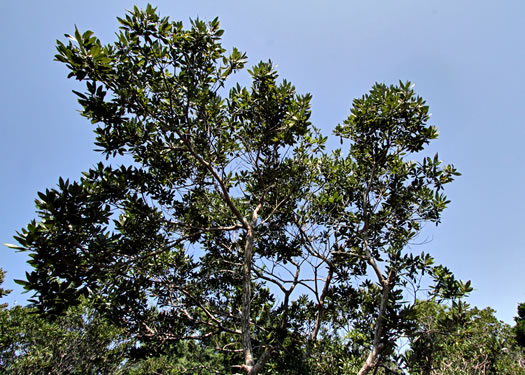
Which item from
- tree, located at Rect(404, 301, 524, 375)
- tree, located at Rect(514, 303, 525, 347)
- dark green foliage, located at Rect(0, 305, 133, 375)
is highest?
tree, located at Rect(514, 303, 525, 347)

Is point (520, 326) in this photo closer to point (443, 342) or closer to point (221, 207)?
point (443, 342)

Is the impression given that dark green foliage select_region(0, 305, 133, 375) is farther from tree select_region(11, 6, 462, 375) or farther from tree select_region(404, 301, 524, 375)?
tree select_region(404, 301, 524, 375)

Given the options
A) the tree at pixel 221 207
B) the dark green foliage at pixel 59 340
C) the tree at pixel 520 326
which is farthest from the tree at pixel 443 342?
the tree at pixel 520 326

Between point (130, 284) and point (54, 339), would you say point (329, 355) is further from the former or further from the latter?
point (54, 339)

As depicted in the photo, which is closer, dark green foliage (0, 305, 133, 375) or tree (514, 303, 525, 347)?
dark green foliage (0, 305, 133, 375)

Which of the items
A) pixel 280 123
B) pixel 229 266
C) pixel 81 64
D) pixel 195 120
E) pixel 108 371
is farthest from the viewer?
pixel 108 371

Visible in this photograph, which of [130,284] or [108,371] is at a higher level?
[130,284]

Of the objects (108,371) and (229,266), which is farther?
(108,371)

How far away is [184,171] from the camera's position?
714 cm

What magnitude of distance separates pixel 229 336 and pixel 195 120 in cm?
600

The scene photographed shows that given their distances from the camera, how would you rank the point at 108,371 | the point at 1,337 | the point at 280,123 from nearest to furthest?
the point at 280,123 < the point at 1,337 < the point at 108,371

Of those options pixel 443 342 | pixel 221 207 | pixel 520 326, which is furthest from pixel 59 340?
pixel 520 326

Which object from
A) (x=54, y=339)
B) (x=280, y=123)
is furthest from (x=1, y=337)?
(x=280, y=123)

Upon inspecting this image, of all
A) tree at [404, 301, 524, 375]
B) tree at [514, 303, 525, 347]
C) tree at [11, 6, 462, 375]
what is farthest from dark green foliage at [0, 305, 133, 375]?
tree at [514, 303, 525, 347]
